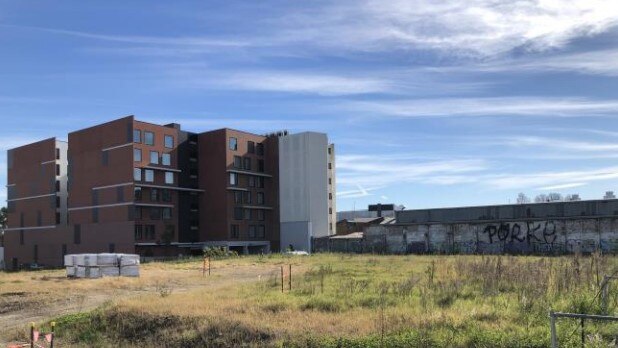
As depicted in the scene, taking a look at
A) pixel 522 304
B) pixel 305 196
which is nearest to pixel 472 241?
pixel 305 196

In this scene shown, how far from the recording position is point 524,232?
60.2m

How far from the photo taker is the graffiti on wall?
191 ft

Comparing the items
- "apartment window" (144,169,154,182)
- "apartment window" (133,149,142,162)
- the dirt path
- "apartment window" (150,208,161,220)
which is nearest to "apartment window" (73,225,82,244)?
"apartment window" (150,208,161,220)

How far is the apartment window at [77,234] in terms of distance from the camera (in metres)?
89.3

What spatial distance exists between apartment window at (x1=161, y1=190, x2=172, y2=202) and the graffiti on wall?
46.4m

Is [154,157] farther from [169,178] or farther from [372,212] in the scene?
[372,212]

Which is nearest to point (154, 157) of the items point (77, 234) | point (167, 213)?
point (167, 213)

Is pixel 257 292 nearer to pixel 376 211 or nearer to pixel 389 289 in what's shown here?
pixel 389 289

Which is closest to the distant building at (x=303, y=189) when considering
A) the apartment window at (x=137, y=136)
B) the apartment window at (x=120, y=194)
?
the apartment window at (x=137, y=136)

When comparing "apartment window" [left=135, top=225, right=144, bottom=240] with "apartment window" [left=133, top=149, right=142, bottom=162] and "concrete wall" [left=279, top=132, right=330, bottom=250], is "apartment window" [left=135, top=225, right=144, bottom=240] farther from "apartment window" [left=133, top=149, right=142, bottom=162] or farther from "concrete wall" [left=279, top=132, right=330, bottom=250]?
"concrete wall" [left=279, top=132, right=330, bottom=250]

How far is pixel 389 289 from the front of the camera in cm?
1888

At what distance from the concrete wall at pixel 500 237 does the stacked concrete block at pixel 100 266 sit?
37083mm

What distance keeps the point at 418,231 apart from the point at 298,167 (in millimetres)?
33141

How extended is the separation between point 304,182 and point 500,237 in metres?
41.2
